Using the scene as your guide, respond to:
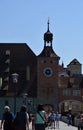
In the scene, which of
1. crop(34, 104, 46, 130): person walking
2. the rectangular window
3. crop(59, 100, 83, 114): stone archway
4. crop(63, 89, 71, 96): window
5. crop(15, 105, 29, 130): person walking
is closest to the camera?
crop(15, 105, 29, 130): person walking

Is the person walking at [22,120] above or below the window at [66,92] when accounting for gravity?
below

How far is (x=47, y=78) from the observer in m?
94.9

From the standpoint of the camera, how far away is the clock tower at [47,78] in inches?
3733

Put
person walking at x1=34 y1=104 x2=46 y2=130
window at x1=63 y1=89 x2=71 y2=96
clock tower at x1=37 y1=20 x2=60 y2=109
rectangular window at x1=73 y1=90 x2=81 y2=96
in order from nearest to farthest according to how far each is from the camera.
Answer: person walking at x1=34 y1=104 x2=46 y2=130, clock tower at x1=37 y1=20 x2=60 y2=109, window at x1=63 y1=89 x2=71 y2=96, rectangular window at x1=73 y1=90 x2=81 y2=96

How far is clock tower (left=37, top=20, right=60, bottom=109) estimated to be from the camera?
9481 centimetres

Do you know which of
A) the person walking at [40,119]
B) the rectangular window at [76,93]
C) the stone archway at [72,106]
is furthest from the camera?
the stone archway at [72,106]

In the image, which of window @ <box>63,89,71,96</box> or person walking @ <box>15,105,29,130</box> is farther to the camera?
window @ <box>63,89,71,96</box>

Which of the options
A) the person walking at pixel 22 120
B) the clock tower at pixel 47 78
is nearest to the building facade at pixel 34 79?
the clock tower at pixel 47 78

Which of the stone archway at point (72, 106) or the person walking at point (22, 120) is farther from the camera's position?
the stone archway at point (72, 106)

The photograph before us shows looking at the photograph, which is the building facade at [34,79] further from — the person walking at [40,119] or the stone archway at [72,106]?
the person walking at [40,119]

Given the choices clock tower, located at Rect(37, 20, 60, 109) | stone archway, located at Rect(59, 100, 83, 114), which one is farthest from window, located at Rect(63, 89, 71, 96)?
clock tower, located at Rect(37, 20, 60, 109)

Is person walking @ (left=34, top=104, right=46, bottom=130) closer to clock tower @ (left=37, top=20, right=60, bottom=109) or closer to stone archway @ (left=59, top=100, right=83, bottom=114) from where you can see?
clock tower @ (left=37, top=20, right=60, bottom=109)

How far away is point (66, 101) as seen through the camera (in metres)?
104

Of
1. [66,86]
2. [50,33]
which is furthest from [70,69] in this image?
[50,33]
